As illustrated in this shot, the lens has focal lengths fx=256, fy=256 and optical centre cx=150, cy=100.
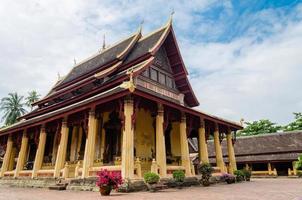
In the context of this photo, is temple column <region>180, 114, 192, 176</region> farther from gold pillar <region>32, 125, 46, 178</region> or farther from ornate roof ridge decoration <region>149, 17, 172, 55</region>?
gold pillar <region>32, 125, 46, 178</region>

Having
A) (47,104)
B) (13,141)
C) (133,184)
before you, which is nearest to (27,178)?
(13,141)

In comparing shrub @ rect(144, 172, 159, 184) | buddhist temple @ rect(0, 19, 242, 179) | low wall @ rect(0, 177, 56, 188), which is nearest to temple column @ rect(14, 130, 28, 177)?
buddhist temple @ rect(0, 19, 242, 179)

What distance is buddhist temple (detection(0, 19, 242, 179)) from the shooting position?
12.0 m

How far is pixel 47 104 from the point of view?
2175cm

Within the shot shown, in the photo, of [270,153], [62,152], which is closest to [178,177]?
[62,152]

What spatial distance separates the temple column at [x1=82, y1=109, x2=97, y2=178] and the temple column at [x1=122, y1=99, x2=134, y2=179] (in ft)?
6.94

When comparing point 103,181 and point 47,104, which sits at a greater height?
point 47,104

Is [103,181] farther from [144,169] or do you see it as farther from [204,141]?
[204,141]

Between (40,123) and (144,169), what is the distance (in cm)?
743

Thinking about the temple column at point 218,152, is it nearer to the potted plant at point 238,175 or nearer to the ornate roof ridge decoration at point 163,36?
the potted plant at point 238,175

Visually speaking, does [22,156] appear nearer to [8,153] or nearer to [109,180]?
[8,153]

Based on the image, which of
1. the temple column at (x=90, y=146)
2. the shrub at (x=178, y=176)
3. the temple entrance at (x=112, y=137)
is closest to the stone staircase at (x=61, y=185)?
the temple column at (x=90, y=146)

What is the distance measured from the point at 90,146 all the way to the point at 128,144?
2.40m

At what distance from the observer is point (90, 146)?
484 inches
